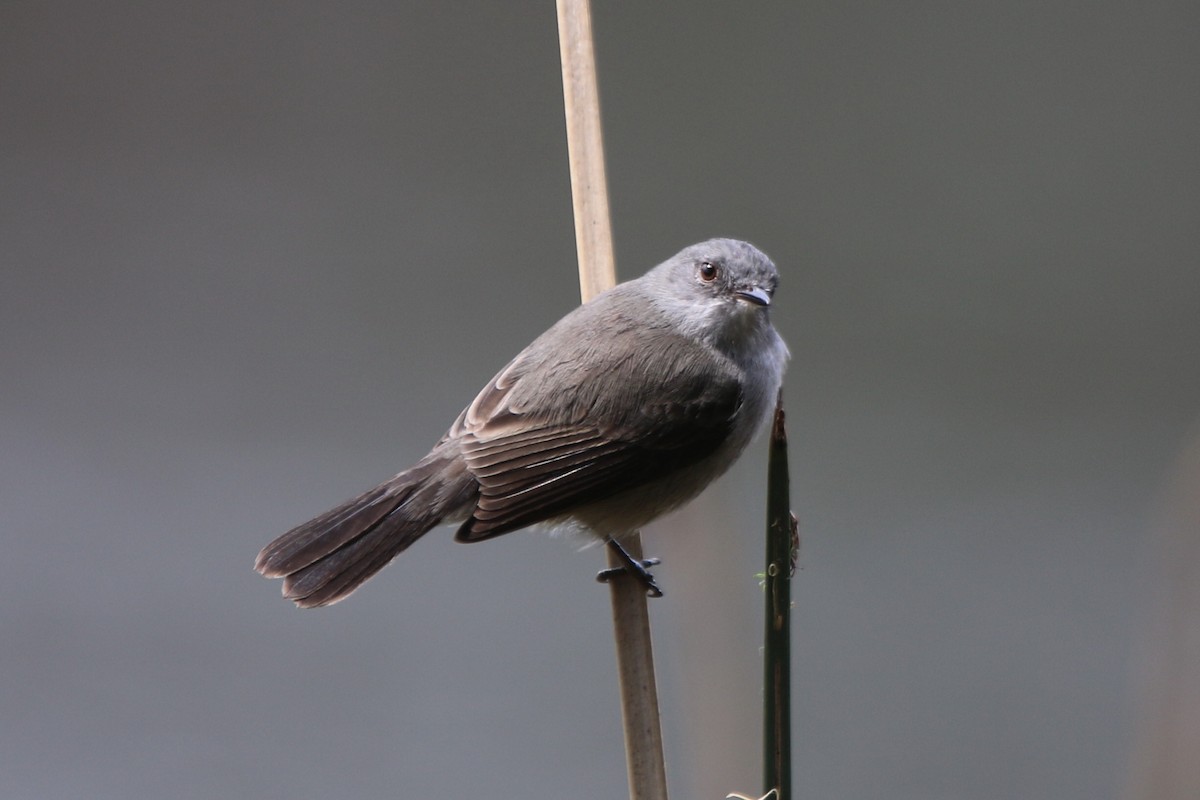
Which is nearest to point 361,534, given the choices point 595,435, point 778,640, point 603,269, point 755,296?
point 595,435

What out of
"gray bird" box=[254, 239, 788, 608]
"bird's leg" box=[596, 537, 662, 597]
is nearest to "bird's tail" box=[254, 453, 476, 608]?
"gray bird" box=[254, 239, 788, 608]

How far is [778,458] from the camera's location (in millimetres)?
1171

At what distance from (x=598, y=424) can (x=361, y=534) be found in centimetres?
52

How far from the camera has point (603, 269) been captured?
2164 mm

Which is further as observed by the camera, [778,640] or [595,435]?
[595,435]

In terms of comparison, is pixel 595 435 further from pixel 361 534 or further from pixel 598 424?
pixel 361 534

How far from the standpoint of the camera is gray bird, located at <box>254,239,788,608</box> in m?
2.03

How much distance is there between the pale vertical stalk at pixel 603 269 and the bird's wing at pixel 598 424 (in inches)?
7.7

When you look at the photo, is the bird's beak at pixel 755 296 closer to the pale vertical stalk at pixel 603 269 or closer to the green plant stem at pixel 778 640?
the pale vertical stalk at pixel 603 269

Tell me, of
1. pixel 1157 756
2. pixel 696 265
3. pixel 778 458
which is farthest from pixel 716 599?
pixel 696 265

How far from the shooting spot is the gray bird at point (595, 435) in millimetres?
2031

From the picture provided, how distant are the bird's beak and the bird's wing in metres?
0.16

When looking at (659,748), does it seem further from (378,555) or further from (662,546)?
(378,555)

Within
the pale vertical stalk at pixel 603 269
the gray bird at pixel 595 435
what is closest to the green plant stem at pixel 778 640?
the pale vertical stalk at pixel 603 269
